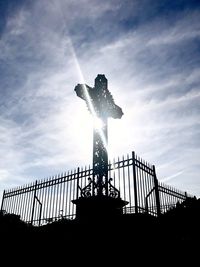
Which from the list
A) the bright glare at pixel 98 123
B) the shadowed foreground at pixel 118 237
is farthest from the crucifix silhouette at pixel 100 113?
the shadowed foreground at pixel 118 237

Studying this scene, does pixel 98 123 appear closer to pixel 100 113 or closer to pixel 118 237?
pixel 100 113

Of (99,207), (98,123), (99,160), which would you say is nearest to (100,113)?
(98,123)

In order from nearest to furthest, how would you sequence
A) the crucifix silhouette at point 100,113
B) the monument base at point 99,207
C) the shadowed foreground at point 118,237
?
the shadowed foreground at point 118,237 < the monument base at point 99,207 < the crucifix silhouette at point 100,113

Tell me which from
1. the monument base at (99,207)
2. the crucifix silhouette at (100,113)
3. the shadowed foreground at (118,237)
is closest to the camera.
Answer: the shadowed foreground at (118,237)

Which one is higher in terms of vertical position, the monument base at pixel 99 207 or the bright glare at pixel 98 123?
the bright glare at pixel 98 123

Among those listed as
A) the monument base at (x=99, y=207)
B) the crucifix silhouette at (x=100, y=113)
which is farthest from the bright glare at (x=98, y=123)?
the monument base at (x=99, y=207)

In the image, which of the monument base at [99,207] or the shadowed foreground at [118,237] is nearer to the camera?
the shadowed foreground at [118,237]

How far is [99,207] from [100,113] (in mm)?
3533

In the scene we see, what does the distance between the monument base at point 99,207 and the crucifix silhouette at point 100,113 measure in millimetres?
877

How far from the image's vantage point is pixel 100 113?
29.6 ft

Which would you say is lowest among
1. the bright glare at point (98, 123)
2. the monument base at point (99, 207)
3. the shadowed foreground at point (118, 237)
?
the shadowed foreground at point (118, 237)

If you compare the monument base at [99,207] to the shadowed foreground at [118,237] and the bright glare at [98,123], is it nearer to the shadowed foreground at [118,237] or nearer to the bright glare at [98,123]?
the shadowed foreground at [118,237]

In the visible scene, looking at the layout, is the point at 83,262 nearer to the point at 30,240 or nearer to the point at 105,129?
the point at 30,240

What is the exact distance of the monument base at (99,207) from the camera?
6816mm
